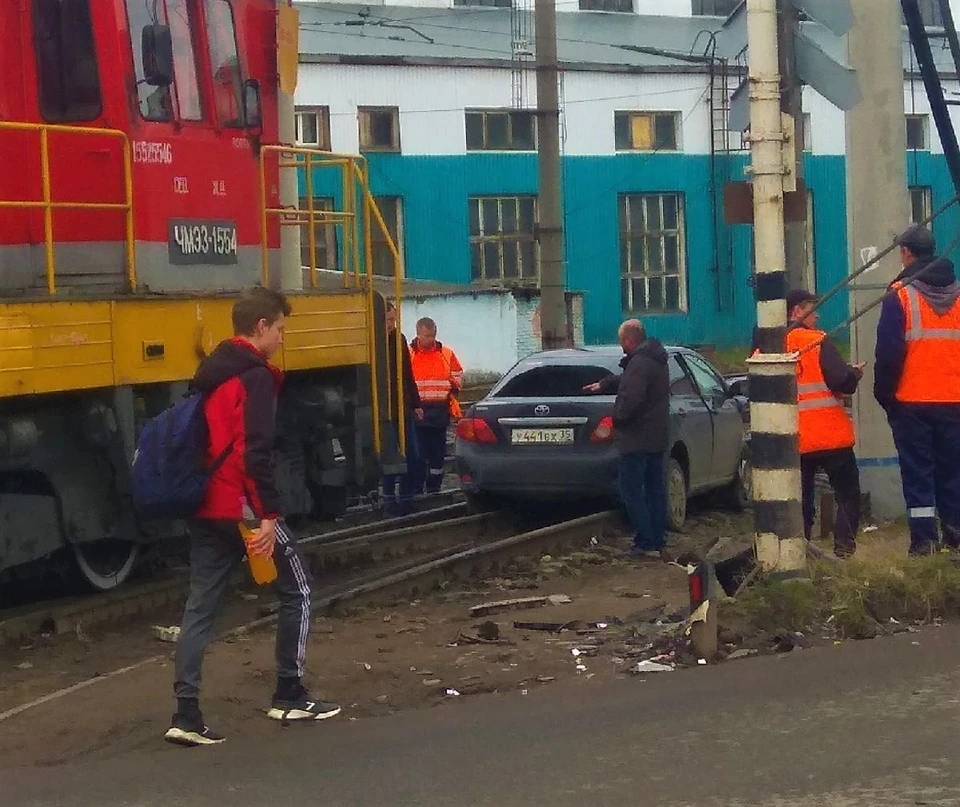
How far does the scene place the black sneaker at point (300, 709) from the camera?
711 centimetres

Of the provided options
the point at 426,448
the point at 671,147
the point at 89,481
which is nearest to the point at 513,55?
the point at 671,147

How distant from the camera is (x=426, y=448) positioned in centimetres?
1658

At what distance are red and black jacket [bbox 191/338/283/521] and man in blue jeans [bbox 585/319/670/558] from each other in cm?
604

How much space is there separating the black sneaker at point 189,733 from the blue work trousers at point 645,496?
6300 millimetres

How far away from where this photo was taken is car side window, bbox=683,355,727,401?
15.3m

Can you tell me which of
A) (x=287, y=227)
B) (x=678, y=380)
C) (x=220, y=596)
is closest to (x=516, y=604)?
(x=220, y=596)

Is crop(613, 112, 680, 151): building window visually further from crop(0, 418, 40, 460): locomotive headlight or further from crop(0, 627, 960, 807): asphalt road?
crop(0, 627, 960, 807): asphalt road

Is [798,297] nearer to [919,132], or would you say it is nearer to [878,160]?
[878,160]

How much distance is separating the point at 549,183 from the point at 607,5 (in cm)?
2456

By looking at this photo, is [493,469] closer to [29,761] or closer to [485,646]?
[485,646]

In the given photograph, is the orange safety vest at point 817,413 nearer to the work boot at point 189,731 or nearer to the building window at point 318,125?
the work boot at point 189,731

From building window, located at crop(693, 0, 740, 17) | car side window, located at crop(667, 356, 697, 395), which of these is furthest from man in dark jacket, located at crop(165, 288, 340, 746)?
building window, located at crop(693, 0, 740, 17)

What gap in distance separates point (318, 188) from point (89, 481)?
22902 mm

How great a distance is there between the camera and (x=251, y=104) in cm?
1160
